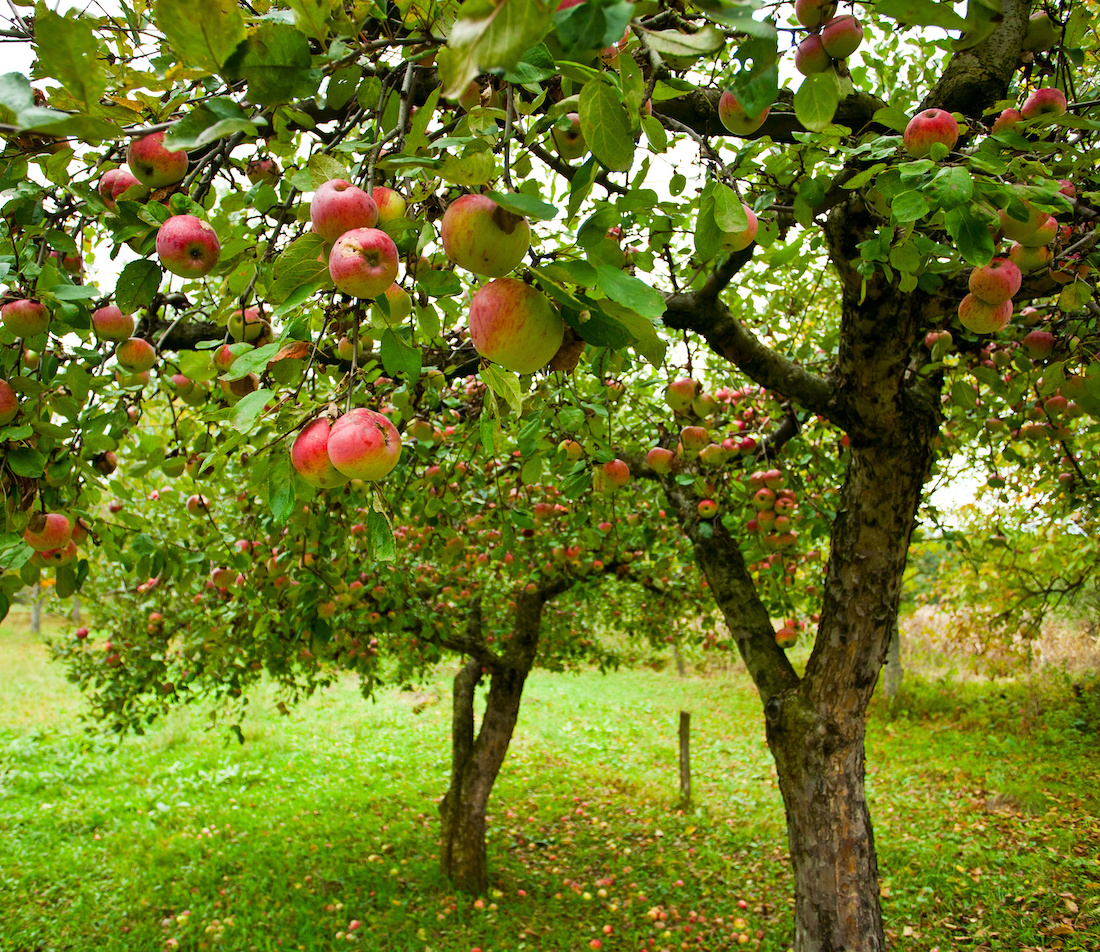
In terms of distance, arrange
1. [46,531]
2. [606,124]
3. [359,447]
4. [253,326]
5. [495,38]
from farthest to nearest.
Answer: [46,531] → [253,326] → [359,447] → [606,124] → [495,38]

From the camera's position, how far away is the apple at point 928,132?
1.56 meters

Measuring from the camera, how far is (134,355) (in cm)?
194

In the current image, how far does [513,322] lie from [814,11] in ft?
3.62

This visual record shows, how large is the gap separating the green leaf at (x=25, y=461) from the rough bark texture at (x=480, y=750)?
A: 4.90m

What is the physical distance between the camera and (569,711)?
13.5 meters

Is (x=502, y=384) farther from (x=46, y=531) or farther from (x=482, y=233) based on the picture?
(x=46, y=531)

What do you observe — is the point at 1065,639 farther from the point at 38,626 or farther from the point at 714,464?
the point at 38,626

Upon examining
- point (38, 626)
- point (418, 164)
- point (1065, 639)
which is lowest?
point (38, 626)

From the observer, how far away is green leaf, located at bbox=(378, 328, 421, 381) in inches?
41.9

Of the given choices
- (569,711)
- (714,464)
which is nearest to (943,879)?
(714,464)

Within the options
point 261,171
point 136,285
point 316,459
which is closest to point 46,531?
point 136,285

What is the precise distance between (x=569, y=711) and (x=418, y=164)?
1362cm

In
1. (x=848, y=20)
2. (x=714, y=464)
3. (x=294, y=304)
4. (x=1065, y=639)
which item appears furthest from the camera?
(x=1065, y=639)

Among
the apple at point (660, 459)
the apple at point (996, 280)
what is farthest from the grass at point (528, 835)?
the apple at point (996, 280)
